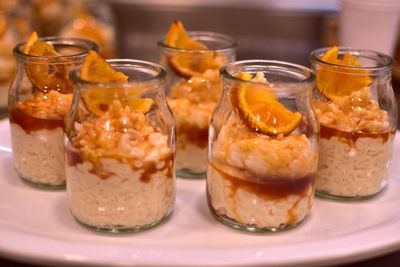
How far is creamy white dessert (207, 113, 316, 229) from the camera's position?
0.84m

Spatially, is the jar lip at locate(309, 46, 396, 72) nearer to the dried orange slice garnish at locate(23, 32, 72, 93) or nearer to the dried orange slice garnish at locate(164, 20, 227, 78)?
the dried orange slice garnish at locate(164, 20, 227, 78)

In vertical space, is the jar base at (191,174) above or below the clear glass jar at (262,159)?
below

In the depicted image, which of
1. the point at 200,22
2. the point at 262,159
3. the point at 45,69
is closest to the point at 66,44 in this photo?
the point at 45,69

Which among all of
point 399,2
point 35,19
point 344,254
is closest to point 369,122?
point 344,254

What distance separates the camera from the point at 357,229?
2.96 ft

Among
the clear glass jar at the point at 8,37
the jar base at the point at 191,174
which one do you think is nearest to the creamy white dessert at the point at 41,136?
the jar base at the point at 191,174

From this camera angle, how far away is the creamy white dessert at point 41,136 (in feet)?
3.20

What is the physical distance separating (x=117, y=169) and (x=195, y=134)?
0.83 ft

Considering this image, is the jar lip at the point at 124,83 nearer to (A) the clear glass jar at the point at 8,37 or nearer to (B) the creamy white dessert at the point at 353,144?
(B) the creamy white dessert at the point at 353,144

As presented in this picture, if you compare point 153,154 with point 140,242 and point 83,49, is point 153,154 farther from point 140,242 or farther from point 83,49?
point 83,49

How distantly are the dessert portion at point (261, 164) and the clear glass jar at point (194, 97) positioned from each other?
0.51 feet

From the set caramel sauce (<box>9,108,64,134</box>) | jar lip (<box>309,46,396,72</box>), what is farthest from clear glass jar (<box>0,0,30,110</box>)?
jar lip (<box>309,46,396,72</box>)

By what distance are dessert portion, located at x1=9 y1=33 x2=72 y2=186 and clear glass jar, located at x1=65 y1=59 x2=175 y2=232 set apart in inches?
4.2

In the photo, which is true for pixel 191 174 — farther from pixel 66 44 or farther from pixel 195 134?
pixel 66 44
